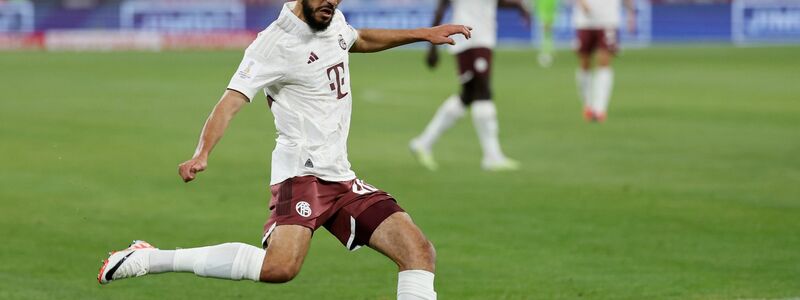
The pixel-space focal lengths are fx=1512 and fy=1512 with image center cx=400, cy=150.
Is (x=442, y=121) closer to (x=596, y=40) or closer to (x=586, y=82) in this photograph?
(x=586, y=82)

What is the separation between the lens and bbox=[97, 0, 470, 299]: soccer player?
280 inches

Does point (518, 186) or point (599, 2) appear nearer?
point (518, 186)

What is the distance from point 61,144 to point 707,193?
8058 millimetres

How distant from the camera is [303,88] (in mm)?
7262

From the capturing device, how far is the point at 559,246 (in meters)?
10.4

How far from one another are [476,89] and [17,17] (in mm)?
32854

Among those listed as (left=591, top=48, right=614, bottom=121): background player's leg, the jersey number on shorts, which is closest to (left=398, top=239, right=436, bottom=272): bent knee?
the jersey number on shorts

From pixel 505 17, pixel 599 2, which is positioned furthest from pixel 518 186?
pixel 505 17

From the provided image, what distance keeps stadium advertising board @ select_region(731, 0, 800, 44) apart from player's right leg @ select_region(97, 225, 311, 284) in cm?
3660

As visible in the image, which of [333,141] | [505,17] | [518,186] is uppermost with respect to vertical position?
[333,141]

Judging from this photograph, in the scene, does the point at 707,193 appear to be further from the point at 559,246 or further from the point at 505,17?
the point at 505,17

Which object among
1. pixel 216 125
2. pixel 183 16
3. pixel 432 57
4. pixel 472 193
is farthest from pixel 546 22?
pixel 216 125

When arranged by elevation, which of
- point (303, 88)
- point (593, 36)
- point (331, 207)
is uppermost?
point (303, 88)

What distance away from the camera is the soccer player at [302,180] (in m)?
7.10
